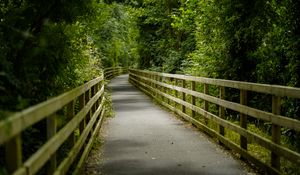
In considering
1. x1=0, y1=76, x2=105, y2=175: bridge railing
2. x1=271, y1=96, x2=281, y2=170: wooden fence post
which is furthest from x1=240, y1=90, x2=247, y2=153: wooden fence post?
x1=0, y1=76, x2=105, y2=175: bridge railing

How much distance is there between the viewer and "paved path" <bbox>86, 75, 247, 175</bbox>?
260 inches

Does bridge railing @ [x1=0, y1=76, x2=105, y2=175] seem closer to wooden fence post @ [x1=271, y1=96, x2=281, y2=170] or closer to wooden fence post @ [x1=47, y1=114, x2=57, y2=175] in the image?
wooden fence post @ [x1=47, y1=114, x2=57, y2=175]

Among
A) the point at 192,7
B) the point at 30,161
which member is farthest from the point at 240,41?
the point at 30,161

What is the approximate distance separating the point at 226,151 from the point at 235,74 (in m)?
4.31

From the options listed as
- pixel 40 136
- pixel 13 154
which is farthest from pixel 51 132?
pixel 40 136

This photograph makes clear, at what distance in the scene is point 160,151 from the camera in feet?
25.9

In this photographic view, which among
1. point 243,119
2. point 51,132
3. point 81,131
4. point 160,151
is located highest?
point 51,132

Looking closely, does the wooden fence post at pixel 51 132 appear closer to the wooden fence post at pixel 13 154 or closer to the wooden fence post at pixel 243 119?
the wooden fence post at pixel 13 154

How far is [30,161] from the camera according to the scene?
10.6ft


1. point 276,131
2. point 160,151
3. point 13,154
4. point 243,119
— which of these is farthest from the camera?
point 160,151

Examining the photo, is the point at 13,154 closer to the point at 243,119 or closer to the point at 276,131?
the point at 276,131

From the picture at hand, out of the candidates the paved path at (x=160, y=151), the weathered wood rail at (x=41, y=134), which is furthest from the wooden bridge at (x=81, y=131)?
the paved path at (x=160, y=151)

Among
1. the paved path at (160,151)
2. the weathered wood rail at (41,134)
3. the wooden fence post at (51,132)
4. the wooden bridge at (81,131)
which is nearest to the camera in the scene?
the weathered wood rail at (41,134)

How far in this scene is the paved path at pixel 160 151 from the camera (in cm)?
659
